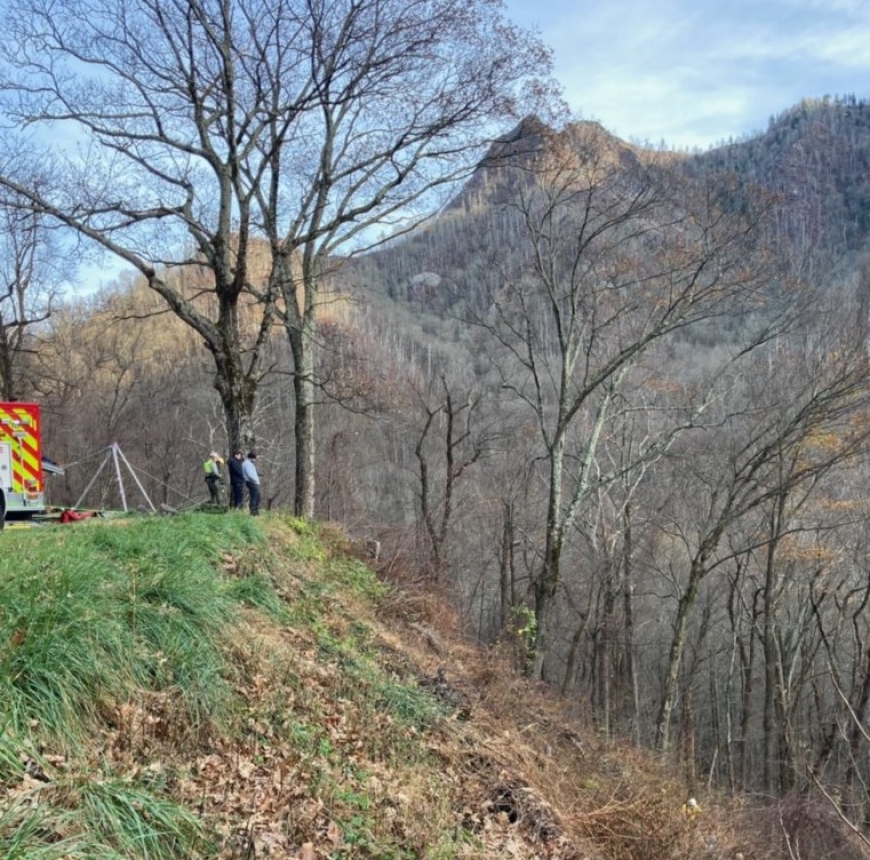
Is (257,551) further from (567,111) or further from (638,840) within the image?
(567,111)

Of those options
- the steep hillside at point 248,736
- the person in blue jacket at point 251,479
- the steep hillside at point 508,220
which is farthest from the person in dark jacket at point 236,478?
the steep hillside at point 508,220

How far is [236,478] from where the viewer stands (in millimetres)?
13797

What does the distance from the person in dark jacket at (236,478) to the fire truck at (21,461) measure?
11.0ft

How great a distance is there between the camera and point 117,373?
38156 millimetres

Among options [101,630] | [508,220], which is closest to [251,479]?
[508,220]

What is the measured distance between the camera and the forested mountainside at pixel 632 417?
14.7 metres

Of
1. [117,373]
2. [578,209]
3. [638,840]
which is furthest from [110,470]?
[638,840]

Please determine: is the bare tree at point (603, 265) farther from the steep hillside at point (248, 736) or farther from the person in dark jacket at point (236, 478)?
the steep hillside at point (248, 736)

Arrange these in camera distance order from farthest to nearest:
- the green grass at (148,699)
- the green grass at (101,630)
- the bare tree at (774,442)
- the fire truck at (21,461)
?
the bare tree at (774,442) < the fire truck at (21,461) < the green grass at (101,630) < the green grass at (148,699)

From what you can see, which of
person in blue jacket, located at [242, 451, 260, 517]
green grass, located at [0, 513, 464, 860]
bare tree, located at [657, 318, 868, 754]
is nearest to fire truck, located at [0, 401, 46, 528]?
person in blue jacket, located at [242, 451, 260, 517]

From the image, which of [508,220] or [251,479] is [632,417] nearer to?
[508,220]

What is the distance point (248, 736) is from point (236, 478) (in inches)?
370

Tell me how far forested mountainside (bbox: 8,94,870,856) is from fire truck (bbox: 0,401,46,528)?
254cm

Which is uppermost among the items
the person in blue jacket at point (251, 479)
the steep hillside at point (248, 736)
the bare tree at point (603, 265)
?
the bare tree at point (603, 265)
